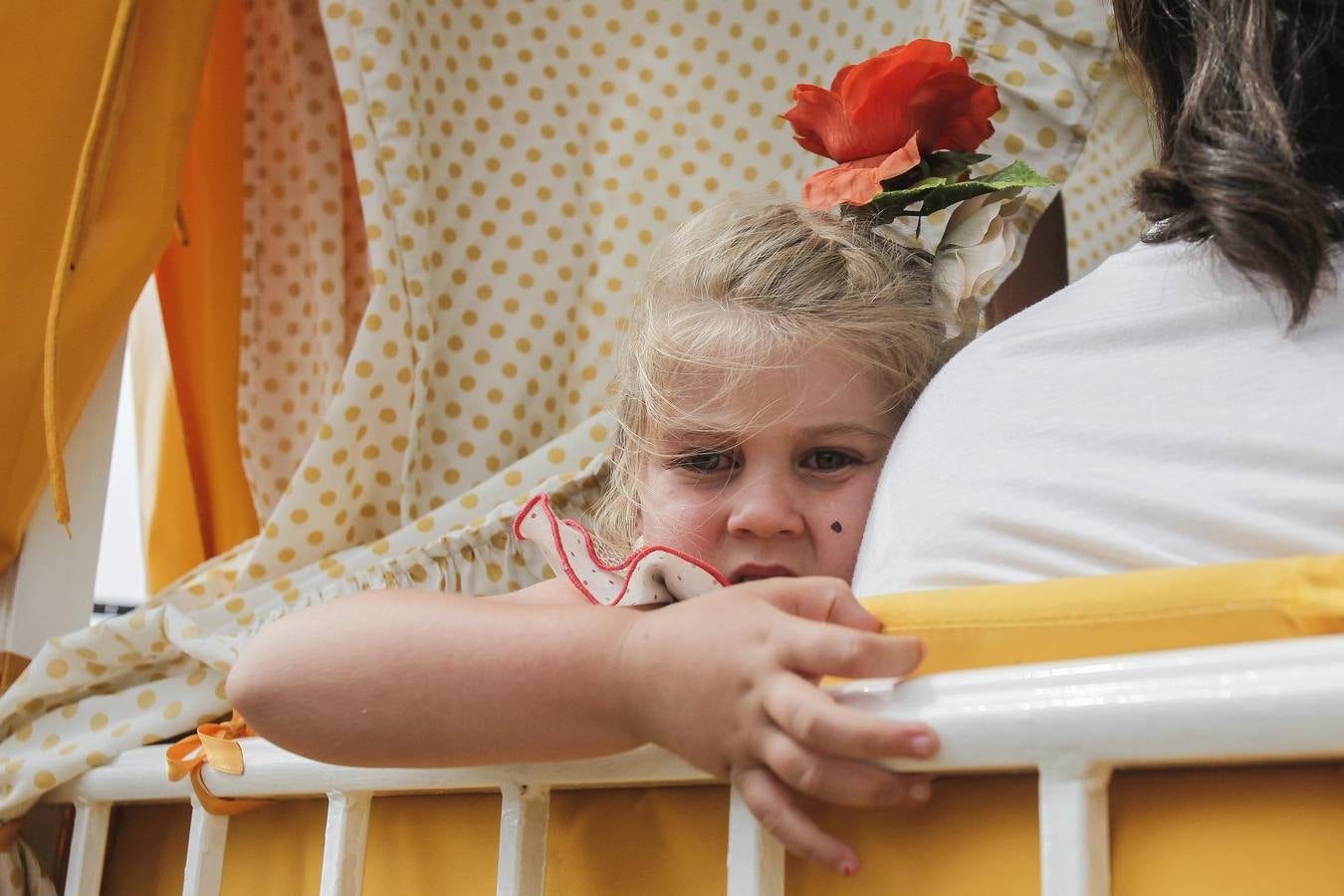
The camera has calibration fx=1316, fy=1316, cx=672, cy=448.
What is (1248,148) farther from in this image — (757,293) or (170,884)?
(170,884)

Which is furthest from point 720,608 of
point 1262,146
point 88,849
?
point 88,849

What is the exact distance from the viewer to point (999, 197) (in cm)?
98

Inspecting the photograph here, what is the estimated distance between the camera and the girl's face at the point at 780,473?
869 mm

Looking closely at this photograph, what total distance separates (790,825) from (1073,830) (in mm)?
109

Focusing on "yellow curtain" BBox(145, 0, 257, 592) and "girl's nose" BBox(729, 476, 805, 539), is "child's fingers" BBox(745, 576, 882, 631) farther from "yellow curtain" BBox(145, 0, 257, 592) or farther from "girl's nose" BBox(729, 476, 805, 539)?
"yellow curtain" BBox(145, 0, 257, 592)

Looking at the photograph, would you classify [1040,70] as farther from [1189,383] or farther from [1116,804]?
[1116,804]

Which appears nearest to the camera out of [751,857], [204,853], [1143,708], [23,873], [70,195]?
[1143,708]

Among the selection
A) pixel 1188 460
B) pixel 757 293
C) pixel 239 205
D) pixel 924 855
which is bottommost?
pixel 924 855

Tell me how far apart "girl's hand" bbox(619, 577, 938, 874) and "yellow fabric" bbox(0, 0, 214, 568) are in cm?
79

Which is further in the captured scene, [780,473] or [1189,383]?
[780,473]

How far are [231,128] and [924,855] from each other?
1.33 m

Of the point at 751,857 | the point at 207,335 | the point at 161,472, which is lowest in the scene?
the point at 751,857

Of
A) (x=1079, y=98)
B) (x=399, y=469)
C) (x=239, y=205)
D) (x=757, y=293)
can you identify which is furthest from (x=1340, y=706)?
(x=239, y=205)

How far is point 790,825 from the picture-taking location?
0.49 m
